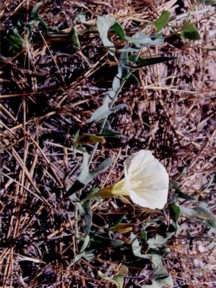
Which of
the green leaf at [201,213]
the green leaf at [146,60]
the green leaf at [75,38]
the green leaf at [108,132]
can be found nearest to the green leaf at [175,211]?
the green leaf at [201,213]

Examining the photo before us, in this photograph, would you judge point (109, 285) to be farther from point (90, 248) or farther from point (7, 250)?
point (7, 250)

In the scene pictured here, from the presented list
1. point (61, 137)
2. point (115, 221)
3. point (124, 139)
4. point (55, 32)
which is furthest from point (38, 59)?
point (115, 221)

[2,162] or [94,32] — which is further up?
[94,32]

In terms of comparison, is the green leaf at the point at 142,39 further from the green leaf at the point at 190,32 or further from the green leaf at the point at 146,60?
the green leaf at the point at 190,32

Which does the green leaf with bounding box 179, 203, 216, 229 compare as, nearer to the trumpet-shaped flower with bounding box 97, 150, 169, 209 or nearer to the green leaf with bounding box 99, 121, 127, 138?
the trumpet-shaped flower with bounding box 97, 150, 169, 209

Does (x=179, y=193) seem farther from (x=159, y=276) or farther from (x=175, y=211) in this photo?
(x=159, y=276)

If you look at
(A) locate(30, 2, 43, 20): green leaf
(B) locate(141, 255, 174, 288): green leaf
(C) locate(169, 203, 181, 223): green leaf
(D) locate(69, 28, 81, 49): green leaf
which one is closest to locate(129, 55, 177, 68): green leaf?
(D) locate(69, 28, 81, 49): green leaf
